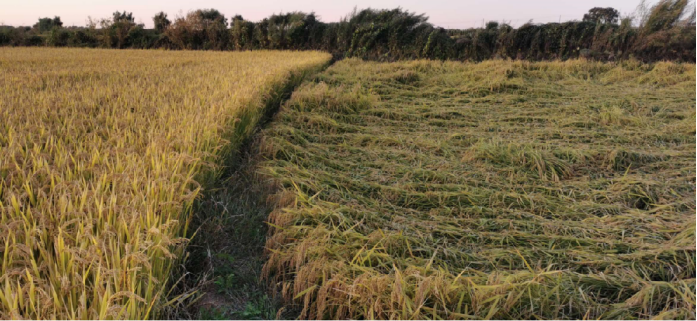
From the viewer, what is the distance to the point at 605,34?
880 cm

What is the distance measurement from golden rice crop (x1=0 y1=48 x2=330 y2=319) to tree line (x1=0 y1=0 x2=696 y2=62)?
740 centimetres

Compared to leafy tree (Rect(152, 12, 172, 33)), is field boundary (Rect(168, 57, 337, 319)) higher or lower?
lower

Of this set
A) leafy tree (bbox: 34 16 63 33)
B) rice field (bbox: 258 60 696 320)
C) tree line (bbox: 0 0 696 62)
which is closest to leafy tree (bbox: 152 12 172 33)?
tree line (bbox: 0 0 696 62)

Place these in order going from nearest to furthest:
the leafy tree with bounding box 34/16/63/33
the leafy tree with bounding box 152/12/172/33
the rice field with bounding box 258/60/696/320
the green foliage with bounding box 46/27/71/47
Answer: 1. the rice field with bounding box 258/60/696/320
2. the green foliage with bounding box 46/27/71/47
3. the leafy tree with bounding box 152/12/172/33
4. the leafy tree with bounding box 34/16/63/33

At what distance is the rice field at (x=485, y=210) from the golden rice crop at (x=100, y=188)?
0.50m

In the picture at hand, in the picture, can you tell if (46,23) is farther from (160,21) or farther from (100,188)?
(100,188)

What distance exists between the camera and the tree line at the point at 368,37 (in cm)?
910

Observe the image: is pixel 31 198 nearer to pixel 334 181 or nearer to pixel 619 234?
pixel 334 181

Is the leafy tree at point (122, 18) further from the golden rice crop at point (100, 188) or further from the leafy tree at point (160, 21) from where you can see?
the golden rice crop at point (100, 188)

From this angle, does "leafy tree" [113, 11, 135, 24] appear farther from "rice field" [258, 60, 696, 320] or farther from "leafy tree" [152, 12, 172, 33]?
"rice field" [258, 60, 696, 320]

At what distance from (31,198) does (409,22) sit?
37.3ft

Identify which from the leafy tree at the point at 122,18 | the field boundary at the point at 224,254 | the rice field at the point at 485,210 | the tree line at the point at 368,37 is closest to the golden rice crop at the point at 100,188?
the field boundary at the point at 224,254

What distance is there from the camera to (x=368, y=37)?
38.4 feet

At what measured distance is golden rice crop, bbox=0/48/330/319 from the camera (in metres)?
1.07
